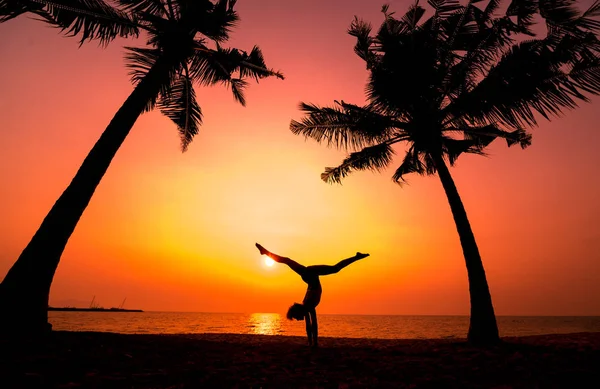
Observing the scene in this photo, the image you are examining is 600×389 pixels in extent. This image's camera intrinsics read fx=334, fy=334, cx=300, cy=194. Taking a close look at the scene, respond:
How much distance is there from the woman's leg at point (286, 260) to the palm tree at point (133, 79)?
3.69m

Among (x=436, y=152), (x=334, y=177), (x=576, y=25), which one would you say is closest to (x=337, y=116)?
(x=334, y=177)

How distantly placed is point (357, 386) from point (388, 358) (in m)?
2.33

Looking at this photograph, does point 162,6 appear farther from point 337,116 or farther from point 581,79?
point 581,79

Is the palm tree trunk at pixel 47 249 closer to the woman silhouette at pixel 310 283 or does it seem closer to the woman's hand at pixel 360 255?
the woman silhouette at pixel 310 283

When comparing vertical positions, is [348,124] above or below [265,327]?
above

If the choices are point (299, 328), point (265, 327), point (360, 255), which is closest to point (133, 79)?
point (360, 255)

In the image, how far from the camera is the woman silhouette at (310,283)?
711cm

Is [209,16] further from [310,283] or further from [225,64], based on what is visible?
[310,283]

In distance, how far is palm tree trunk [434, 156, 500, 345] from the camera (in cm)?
848

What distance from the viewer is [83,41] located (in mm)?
8312

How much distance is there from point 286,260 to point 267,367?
101 inches

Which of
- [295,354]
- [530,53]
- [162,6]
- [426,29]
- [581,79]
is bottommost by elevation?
[295,354]

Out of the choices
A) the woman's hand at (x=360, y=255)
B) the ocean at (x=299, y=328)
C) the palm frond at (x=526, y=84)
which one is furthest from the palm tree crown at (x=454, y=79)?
the ocean at (x=299, y=328)

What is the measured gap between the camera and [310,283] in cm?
738
